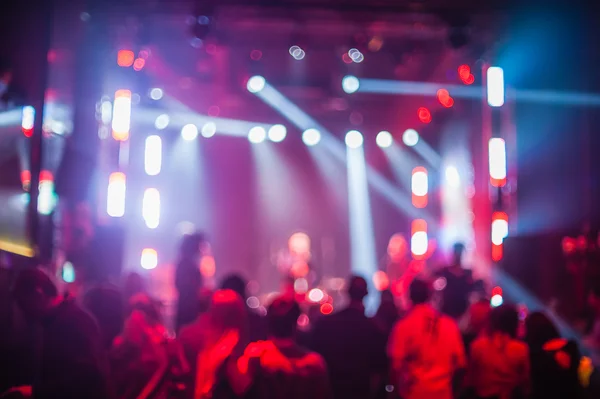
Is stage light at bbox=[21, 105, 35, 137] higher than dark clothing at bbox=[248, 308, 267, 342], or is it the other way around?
stage light at bbox=[21, 105, 35, 137]

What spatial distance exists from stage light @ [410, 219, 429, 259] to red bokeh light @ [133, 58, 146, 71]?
26.9 feet

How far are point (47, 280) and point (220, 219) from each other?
1374cm

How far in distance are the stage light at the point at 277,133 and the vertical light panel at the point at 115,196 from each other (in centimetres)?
780

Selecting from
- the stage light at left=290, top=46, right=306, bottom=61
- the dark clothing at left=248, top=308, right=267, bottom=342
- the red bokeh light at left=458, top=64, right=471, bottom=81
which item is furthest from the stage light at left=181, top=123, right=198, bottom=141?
the dark clothing at left=248, top=308, right=267, bottom=342

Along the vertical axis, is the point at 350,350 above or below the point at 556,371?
above

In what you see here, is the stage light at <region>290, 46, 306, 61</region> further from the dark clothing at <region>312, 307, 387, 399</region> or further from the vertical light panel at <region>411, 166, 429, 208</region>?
the dark clothing at <region>312, 307, 387, 399</region>

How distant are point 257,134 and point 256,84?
2.37 meters

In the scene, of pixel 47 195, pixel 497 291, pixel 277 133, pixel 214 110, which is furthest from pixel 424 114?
pixel 47 195

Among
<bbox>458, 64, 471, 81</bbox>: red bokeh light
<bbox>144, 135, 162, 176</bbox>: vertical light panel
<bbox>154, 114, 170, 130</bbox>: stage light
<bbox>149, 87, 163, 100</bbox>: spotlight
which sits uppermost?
<bbox>149, 87, 163, 100</bbox>: spotlight

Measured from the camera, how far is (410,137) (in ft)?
54.1

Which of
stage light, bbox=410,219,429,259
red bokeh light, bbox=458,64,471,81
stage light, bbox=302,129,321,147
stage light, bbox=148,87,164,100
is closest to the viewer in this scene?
red bokeh light, bbox=458,64,471,81

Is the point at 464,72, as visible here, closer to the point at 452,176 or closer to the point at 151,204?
the point at 452,176

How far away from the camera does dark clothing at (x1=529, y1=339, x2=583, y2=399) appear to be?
4508mm

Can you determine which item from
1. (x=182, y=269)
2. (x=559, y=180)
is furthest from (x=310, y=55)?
(x=182, y=269)
